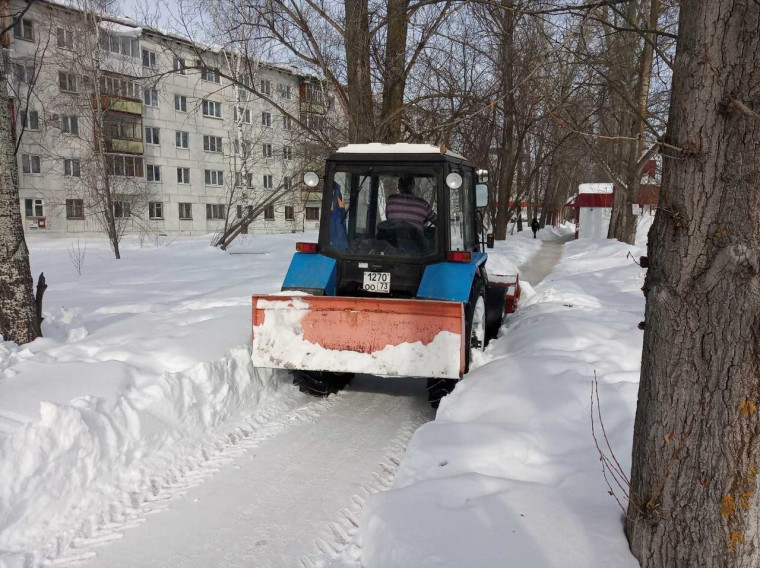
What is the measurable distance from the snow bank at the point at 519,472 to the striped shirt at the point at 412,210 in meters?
1.54

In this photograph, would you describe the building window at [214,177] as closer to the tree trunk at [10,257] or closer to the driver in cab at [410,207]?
the tree trunk at [10,257]

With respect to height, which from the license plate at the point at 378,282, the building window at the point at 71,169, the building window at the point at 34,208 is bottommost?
the license plate at the point at 378,282

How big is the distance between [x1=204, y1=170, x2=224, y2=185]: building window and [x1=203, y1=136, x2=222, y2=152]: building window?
1.49 meters

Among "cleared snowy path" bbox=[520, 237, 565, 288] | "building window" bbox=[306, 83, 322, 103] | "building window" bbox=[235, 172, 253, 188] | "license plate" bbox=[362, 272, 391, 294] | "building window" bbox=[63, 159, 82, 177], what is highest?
"building window" bbox=[306, 83, 322, 103]

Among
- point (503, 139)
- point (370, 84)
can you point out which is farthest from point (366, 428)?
point (503, 139)

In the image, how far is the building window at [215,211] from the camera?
39219mm

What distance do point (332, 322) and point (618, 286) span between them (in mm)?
8373

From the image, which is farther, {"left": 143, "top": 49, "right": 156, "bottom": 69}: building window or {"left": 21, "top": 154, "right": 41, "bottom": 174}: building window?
{"left": 143, "top": 49, "right": 156, "bottom": 69}: building window

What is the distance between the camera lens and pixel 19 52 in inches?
1142

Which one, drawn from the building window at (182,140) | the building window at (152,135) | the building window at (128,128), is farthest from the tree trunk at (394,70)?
the building window at (182,140)

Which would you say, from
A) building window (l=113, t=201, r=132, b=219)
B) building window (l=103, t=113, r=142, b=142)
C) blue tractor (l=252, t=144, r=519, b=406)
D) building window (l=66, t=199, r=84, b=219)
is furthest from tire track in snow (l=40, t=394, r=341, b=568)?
building window (l=103, t=113, r=142, b=142)

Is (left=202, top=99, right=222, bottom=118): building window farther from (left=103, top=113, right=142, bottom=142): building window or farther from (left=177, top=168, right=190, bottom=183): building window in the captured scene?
(left=103, top=113, right=142, bottom=142): building window

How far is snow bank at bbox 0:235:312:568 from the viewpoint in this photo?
3.33 meters

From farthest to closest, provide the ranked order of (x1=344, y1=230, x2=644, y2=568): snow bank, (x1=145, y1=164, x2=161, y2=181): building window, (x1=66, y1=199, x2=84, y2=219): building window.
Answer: (x1=145, y1=164, x2=161, y2=181): building window
(x1=66, y1=199, x2=84, y2=219): building window
(x1=344, y1=230, x2=644, y2=568): snow bank
